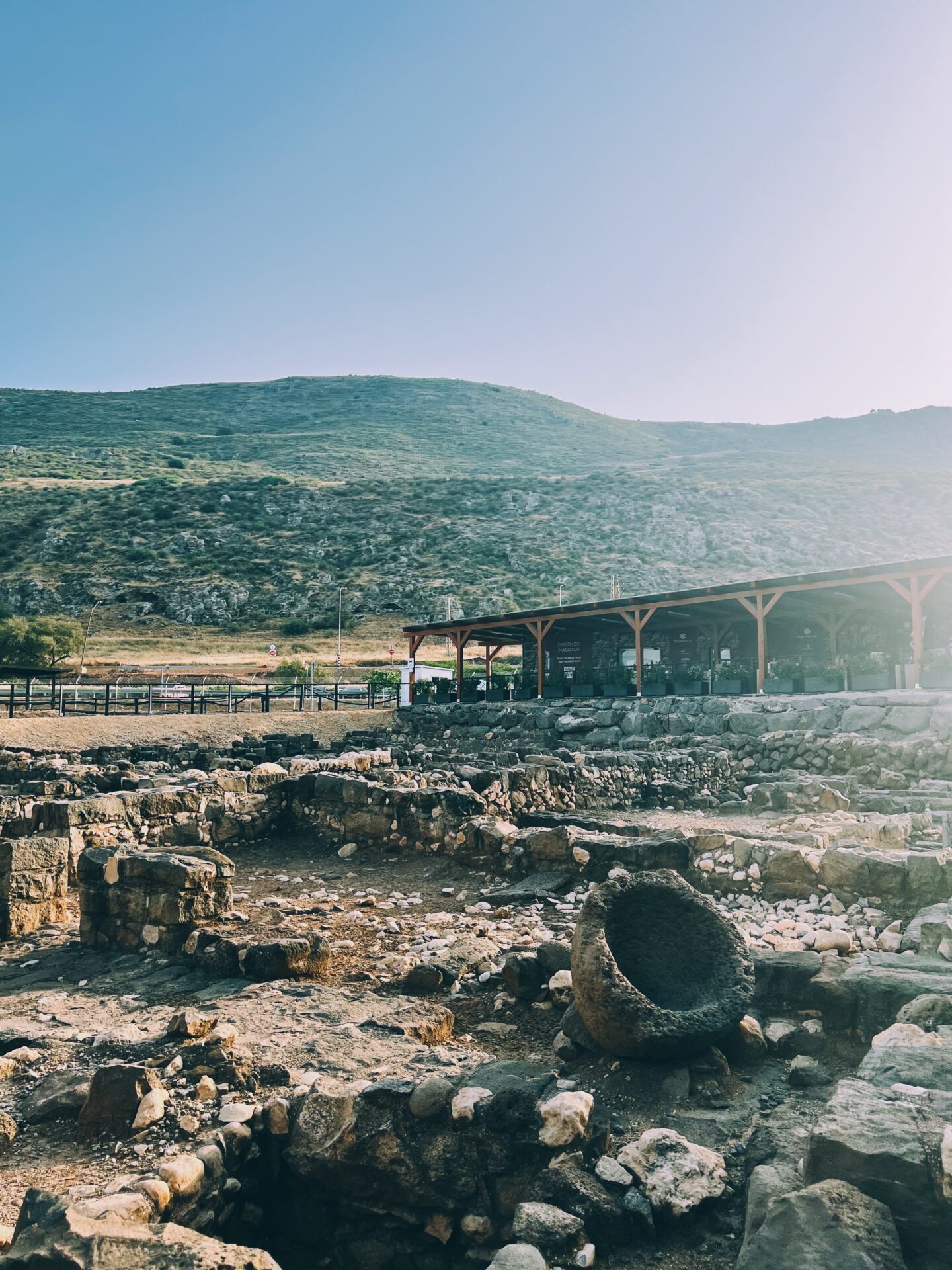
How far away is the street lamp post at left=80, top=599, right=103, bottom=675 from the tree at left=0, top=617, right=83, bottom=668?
0.98 metres

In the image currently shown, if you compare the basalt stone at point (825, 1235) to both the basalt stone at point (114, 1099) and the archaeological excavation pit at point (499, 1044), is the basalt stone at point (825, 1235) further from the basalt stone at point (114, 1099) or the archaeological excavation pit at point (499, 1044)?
the basalt stone at point (114, 1099)

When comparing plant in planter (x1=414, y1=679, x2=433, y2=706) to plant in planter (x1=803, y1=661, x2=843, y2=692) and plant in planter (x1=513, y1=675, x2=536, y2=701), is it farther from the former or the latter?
plant in planter (x1=803, y1=661, x2=843, y2=692)

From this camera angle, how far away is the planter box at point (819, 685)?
2500 cm

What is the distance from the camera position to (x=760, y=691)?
26.1m

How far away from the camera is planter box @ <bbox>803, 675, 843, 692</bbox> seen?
25000mm

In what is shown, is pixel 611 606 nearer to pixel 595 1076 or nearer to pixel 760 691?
pixel 760 691

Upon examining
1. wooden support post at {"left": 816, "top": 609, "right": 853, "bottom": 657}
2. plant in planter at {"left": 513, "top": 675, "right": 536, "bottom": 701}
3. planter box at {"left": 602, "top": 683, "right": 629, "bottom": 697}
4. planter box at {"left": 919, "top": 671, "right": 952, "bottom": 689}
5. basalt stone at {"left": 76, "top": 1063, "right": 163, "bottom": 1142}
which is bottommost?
plant in planter at {"left": 513, "top": 675, "right": 536, "bottom": 701}

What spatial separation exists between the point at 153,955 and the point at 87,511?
267 ft

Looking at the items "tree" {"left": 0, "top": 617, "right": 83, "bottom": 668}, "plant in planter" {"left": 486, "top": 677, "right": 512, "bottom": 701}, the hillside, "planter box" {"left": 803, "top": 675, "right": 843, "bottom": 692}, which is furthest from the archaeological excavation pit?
the hillside

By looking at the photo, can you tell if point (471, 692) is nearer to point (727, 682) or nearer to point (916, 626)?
point (727, 682)

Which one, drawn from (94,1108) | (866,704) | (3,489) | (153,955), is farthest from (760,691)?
(3,489)

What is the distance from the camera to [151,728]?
26.2m

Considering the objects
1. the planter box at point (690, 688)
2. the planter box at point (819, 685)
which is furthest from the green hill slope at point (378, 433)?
the planter box at point (819, 685)

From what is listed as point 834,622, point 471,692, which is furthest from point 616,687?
point 834,622
